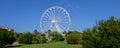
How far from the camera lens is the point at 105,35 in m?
28.9

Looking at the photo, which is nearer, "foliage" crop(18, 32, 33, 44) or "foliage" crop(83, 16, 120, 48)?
"foliage" crop(83, 16, 120, 48)

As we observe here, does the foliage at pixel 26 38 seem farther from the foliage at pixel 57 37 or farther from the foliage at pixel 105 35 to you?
the foliage at pixel 105 35

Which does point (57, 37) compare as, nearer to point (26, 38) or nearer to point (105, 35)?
point (26, 38)

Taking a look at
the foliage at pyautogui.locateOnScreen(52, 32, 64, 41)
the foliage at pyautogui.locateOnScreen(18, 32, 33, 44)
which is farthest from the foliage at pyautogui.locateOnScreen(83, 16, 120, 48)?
the foliage at pyautogui.locateOnScreen(52, 32, 64, 41)

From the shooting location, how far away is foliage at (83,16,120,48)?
28.5 meters

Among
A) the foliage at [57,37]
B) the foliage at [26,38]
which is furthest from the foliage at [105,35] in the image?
the foliage at [57,37]

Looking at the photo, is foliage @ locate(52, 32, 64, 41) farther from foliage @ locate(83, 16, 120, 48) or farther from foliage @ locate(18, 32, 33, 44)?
foliage @ locate(83, 16, 120, 48)

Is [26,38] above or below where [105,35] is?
above

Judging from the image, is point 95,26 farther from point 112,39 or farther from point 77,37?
point 77,37

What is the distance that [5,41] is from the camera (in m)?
65.2

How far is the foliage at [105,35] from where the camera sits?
28516 mm

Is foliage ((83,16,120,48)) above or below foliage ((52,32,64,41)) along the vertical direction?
below

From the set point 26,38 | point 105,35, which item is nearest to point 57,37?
point 26,38

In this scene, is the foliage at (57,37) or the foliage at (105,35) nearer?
the foliage at (105,35)
